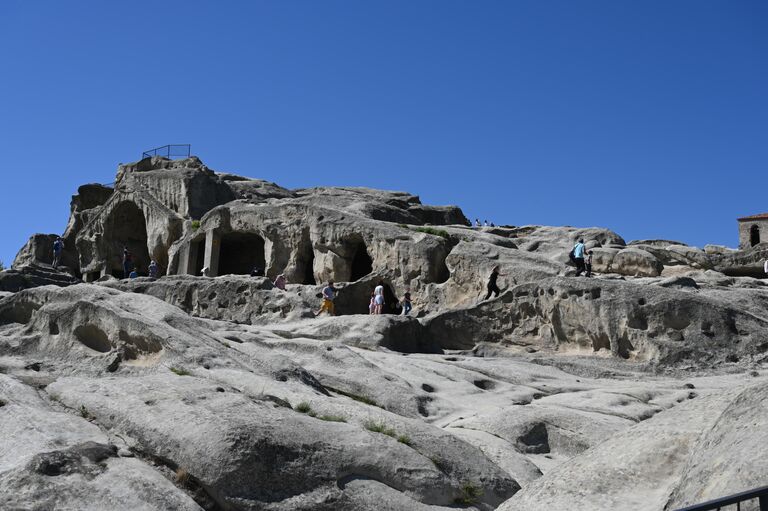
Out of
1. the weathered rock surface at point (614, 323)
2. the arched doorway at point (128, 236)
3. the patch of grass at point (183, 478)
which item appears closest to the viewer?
the patch of grass at point (183, 478)

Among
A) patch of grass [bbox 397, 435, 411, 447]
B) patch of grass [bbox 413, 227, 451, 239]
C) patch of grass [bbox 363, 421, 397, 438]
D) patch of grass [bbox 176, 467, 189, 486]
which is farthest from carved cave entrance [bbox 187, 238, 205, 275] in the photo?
patch of grass [bbox 176, 467, 189, 486]

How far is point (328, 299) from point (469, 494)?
54.7 feet

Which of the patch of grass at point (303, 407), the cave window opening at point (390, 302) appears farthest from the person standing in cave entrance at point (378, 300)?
the patch of grass at point (303, 407)

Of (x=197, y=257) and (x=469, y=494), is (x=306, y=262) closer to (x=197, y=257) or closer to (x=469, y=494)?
(x=197, y=257)

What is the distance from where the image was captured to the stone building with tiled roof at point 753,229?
184 ft

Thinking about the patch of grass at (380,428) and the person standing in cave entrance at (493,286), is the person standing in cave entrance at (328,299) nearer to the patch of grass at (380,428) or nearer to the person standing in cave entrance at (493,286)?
the person standing in cave entrance at (493,286)

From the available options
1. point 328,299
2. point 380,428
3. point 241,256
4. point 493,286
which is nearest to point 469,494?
point 380,428

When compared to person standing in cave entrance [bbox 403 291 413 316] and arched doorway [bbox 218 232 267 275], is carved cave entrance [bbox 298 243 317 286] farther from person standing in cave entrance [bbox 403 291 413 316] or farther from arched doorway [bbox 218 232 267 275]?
person standing in cave entrance [bbox 403 291 413 316]

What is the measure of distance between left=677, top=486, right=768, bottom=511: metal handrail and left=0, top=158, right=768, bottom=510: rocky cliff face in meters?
0.43

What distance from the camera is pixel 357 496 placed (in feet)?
27.2

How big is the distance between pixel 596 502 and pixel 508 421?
7.36 meters

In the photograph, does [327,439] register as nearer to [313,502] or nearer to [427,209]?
[313,502]

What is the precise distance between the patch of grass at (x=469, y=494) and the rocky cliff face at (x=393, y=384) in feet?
0.08

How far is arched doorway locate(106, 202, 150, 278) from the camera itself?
150ft
